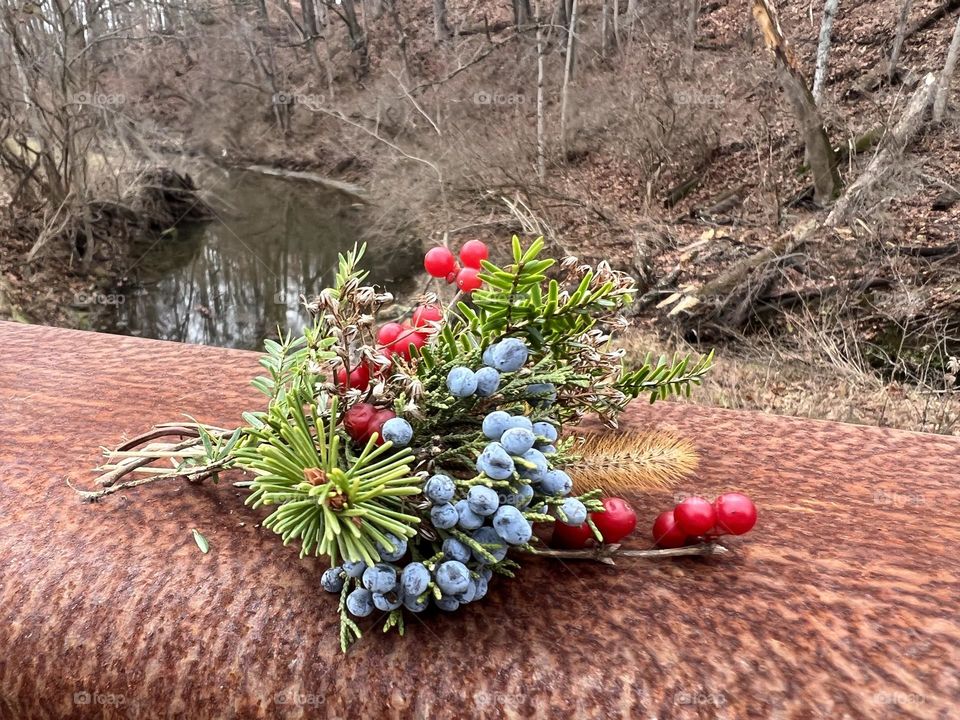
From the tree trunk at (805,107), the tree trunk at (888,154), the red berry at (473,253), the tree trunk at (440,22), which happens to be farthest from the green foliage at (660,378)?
the tree trunk at (440,22)

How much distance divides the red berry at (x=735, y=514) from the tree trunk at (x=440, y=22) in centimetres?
1620

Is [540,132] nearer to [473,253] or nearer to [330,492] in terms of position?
[473,253]

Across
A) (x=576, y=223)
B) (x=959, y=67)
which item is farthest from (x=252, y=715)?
(x=959, y=67)

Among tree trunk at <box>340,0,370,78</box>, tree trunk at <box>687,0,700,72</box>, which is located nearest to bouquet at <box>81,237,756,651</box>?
tree trunk at <box>687,0,700,72</box>

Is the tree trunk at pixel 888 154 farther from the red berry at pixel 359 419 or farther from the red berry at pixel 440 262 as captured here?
the red berry at pixel 359 419

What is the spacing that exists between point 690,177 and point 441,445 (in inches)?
368

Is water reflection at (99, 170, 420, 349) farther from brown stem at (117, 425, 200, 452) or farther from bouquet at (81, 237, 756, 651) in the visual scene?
bouquet at (81, 237, 756, 651)

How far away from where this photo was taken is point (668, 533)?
0.74m

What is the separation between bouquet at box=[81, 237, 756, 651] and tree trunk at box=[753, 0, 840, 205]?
699 centimetres

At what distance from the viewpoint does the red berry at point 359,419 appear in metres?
0.65

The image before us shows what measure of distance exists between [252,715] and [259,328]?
9360 millimetres

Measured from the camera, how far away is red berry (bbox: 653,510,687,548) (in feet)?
2.42

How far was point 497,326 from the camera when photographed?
656 millimetres

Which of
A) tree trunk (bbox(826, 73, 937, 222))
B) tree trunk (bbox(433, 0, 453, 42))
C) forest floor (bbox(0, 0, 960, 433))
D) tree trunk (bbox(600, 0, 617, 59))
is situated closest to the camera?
forest floor (bbox(0, 0, 960, 433))
